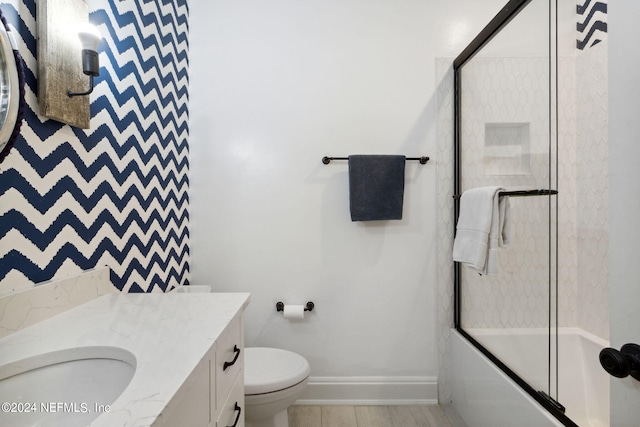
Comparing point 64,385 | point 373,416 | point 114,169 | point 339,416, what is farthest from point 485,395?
point 114,169

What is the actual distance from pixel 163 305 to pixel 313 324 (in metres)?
1.13

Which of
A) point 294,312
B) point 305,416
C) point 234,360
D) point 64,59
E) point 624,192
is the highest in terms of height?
point 64,59

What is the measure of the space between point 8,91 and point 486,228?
1.68 meters

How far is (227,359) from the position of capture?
3.11 ft

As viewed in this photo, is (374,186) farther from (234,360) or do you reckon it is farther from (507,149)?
(234,360)

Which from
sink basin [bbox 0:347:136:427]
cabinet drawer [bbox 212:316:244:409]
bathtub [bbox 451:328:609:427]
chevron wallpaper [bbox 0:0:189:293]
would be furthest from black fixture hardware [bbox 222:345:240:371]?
bathtub [bbox 451:328:609:427]

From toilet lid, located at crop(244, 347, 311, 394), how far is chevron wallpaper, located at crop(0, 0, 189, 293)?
590 millimetres

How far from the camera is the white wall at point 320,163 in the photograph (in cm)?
202

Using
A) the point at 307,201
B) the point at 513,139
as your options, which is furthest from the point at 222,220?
the point at 513,139

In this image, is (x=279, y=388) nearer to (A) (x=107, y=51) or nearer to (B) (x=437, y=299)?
(B) (x=437, y=299)

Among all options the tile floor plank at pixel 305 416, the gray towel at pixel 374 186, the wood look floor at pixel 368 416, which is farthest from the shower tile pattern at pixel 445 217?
the tile floor plank at pixel 305 416

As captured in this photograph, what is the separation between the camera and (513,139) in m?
1.49

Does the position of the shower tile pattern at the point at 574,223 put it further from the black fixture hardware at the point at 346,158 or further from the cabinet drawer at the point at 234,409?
the cabinet drawer at the point at 234,409

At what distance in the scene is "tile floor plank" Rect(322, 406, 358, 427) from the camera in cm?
182
